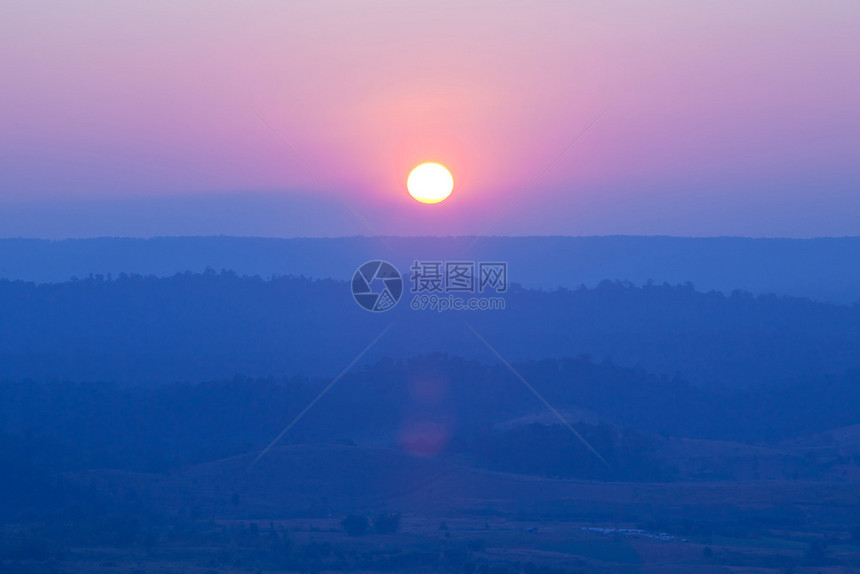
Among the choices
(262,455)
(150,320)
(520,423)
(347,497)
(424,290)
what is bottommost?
(347,497)

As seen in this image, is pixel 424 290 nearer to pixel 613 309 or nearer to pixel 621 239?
pixel 613 309

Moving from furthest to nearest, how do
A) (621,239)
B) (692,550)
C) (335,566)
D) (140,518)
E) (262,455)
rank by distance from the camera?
(621,239), (262,455), (140,518), (692,550), (335,566)

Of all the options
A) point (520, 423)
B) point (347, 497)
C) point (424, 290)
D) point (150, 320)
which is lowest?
point (347, 497)

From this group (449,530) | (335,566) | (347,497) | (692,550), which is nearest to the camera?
(335,566)

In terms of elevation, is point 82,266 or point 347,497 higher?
point 82,266

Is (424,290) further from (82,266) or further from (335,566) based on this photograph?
(82,266)

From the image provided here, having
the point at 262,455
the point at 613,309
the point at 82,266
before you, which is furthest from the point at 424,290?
the point at 82,266

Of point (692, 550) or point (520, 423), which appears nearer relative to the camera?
point (692, 550)

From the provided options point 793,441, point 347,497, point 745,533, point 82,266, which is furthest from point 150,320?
point 745,533

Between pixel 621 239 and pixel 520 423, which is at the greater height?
pixel 621 239
